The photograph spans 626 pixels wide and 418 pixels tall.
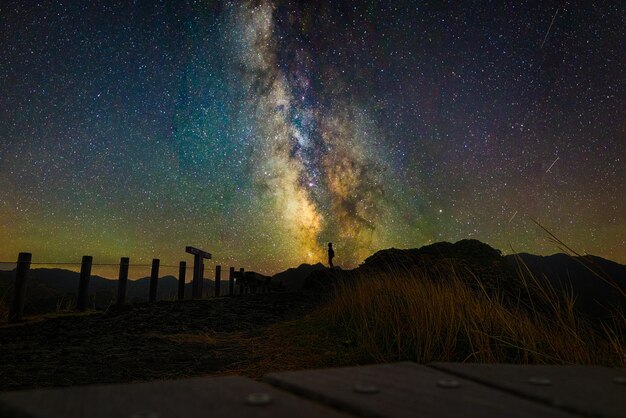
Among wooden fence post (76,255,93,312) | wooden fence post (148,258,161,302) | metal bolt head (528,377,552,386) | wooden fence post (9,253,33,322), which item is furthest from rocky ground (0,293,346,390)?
wooden fence post (148,258,161,302)

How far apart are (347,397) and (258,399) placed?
19cm

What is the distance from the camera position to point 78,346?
486 cm

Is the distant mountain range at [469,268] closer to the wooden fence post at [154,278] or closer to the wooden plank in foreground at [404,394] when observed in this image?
the wooden plank in foreground at [404,394]

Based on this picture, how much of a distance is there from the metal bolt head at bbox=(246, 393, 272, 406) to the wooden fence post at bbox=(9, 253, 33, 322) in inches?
318

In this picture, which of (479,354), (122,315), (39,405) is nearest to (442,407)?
(39,405)

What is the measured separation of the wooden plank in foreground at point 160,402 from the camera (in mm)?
702

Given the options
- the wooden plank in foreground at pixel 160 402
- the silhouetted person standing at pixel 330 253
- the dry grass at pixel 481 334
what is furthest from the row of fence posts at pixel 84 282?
the silhouetted person standing at pixel 330 253

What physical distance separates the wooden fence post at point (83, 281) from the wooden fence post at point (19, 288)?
4.64 ft

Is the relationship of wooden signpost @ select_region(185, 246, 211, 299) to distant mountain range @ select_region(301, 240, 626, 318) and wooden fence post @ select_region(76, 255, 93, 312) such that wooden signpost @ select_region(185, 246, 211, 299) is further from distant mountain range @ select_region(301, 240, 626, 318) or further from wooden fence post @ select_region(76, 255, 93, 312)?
wooden fence post @ select_region(76, 255, 93, 312)

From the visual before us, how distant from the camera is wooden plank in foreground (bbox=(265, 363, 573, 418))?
0.79m

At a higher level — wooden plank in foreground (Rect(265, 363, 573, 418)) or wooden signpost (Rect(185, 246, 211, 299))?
wooden signpost (Rect(185, 246, 211, 299))

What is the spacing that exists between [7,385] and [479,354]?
3962 millimetres

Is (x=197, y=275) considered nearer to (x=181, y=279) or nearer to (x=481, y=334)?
(x=181, y=279)

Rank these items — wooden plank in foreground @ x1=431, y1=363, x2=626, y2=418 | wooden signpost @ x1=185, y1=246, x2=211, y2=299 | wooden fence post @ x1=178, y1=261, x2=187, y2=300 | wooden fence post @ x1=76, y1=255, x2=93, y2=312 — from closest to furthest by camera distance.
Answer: wooden plank in foreground @ x1=431, y1=363, x2=626, y2=418, wooden fence post @ x1=76, y1=255, x2=93, y2=312, wooden fence post @ x1=178, y1=261, x2=187, y2=300, wooden signpost @ x1=185, y1=246, x2=211, y2=299
